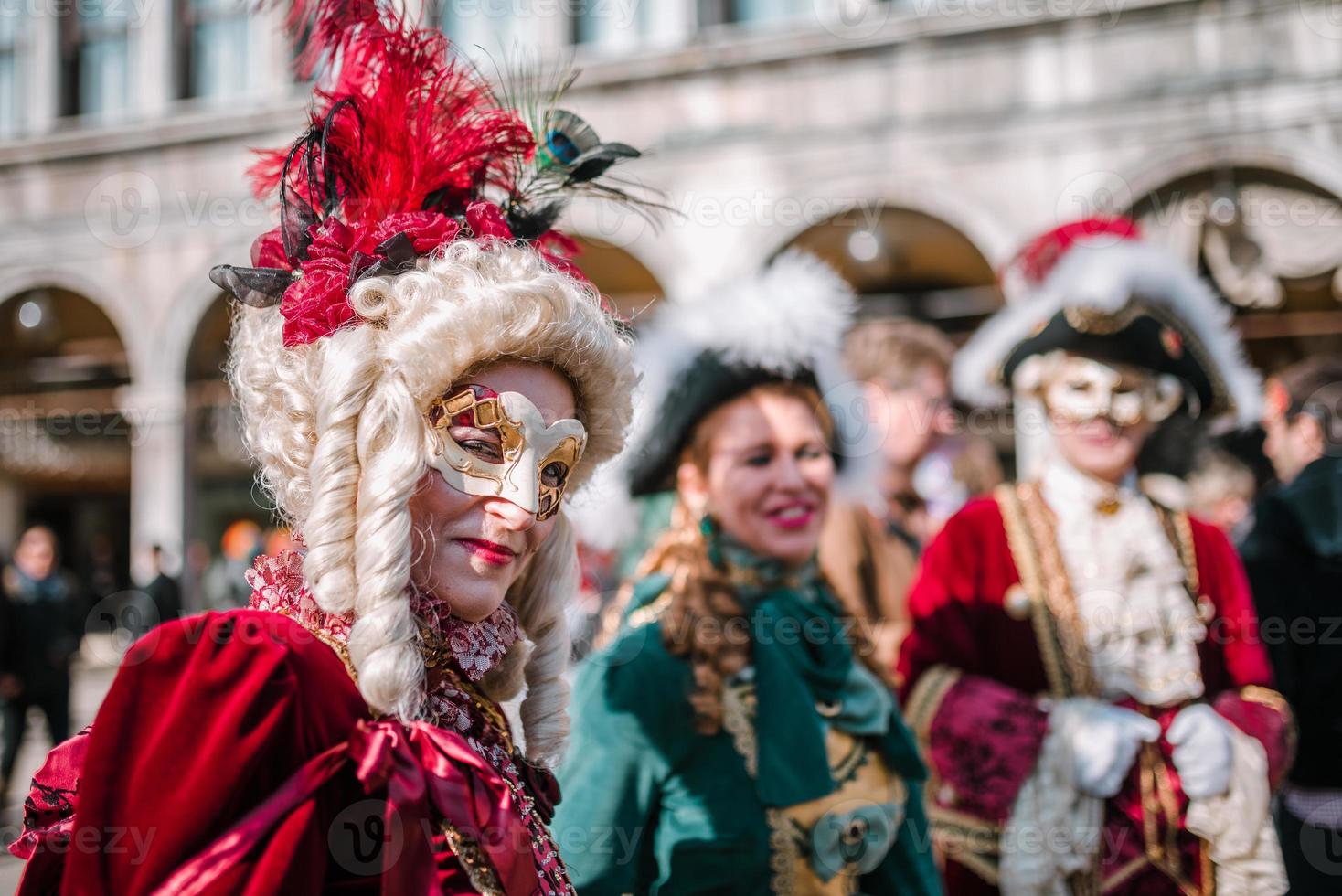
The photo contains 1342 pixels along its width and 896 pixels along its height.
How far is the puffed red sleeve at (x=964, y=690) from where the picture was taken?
106 inches

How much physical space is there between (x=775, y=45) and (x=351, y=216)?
28.3 feet

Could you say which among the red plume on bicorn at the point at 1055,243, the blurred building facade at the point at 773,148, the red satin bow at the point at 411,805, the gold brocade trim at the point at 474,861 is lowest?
the gold brocade trim at the point at 474,861

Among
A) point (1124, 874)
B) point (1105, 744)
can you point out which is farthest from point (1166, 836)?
point (1105, 744)

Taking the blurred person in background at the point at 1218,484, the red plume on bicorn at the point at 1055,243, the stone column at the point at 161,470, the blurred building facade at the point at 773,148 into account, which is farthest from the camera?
the stone column at the point at 161,470

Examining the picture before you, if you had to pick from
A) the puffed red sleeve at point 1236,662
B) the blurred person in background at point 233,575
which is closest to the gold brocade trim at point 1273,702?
the puffed red sleeve at point 1236,662

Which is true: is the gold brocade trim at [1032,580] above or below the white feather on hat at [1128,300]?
below

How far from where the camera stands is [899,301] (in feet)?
36.5

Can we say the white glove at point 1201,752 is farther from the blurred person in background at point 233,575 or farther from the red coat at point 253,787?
the blurred person in background at point 233,575

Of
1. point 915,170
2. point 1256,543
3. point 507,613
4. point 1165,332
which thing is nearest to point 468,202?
point 507,613

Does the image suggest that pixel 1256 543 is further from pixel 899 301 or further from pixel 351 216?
pixel 899 301

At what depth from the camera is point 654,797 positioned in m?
2.21

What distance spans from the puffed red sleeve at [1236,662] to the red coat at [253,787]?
2.10 meters

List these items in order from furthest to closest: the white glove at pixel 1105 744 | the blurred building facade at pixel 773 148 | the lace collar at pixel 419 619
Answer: the blurred building facade at pixel 773 148
the white glove at pixel 1105 744
the lace collar at pixel 419 619

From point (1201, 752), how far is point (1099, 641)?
1.15 feet
